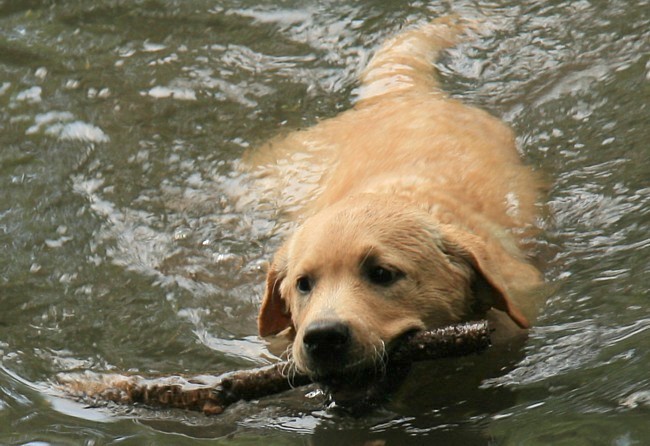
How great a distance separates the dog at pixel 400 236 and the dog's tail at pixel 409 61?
0.84 ft

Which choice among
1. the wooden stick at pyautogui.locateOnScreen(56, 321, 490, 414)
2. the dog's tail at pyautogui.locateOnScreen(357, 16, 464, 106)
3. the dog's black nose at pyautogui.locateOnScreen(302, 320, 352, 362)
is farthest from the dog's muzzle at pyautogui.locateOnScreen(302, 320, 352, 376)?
the dog's tail at pyautogui.locateOnScreen(357, 16, 464, 106)

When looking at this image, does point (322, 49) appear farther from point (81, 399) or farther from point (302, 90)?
point (81, 399)

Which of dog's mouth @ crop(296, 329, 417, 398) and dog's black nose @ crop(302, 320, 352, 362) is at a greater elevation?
dog's black nose @ crop(302, 320, 352, 362)

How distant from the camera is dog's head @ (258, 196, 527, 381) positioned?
480cm

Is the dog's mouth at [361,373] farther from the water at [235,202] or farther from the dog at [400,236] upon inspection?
the water at [235,202]

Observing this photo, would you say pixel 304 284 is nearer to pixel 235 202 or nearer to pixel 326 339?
pixel 326 339

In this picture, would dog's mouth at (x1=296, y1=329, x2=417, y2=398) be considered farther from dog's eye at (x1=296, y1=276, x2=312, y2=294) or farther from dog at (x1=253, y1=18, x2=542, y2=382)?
dog's eye at (x1=296, y1=276, x2=312, y2=294)

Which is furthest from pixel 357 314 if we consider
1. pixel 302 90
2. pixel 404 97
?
pixel 302 90

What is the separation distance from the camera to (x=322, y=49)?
9344 millimetres

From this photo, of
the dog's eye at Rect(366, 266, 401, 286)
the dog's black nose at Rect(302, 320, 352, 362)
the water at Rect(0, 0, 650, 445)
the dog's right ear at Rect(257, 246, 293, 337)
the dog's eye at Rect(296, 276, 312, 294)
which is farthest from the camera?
the dog's right ear at Rect(257, 246, 293, 337)

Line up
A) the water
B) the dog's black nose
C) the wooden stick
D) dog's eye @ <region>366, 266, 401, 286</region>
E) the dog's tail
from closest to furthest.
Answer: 1. the dog's black nose
2. the wooden stick
3. the water
4. dog's eye @ <region>366, 266, 401, 286</region>
5. the dog's tail

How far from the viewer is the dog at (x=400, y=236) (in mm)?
4914

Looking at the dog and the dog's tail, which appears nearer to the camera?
the dog

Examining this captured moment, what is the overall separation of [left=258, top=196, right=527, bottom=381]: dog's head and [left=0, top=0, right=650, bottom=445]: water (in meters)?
0.34
